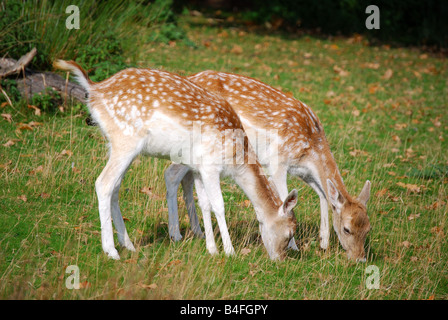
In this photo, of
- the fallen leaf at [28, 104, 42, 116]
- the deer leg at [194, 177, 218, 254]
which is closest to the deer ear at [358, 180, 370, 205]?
the deer leg at [194, 177, 218, 254]

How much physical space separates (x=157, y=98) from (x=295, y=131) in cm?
162

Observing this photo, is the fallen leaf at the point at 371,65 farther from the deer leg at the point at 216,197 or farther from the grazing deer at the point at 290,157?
the deer leg at the point at 216,197

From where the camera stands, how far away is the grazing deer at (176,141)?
499 cm

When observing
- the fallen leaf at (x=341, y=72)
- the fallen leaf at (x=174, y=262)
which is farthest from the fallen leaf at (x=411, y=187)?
the fallen leaf at (x=341, y=72)

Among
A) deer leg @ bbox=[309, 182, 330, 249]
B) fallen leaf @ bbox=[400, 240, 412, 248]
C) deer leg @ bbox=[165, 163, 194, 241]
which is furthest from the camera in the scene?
fallen leaf @ bbox=[400, 240, 412, 248]

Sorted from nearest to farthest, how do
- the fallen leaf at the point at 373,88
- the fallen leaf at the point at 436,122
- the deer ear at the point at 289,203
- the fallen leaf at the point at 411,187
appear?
the deer ear at the point at 289,203 < the fallen leaf at the point at 411,187 < the fallen leaf at the point at 436,122 < the fallen leaf at the point at 373,88

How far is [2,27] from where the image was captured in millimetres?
8453

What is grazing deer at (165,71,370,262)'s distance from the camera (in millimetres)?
5488

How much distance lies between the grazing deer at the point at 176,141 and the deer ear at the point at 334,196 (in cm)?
50

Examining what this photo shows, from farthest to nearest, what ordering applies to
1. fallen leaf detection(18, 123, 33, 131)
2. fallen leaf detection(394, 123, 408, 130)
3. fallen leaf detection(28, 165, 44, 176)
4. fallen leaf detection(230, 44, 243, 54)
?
1. fallen leaf detection(230, 44, 243, 54)
2. fallen leaf detection(394, 123, 408, 130)
3. fallen leaf detection(18, 123, 33, 131)
4. fallen leaf detection(28, 165, 44, 176)

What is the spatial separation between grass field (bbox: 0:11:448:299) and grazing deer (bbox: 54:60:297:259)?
31 centimetres

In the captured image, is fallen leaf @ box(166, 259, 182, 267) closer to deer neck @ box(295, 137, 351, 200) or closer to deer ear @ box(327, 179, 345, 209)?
deer ear @ box(327, 179, 345, 209)
